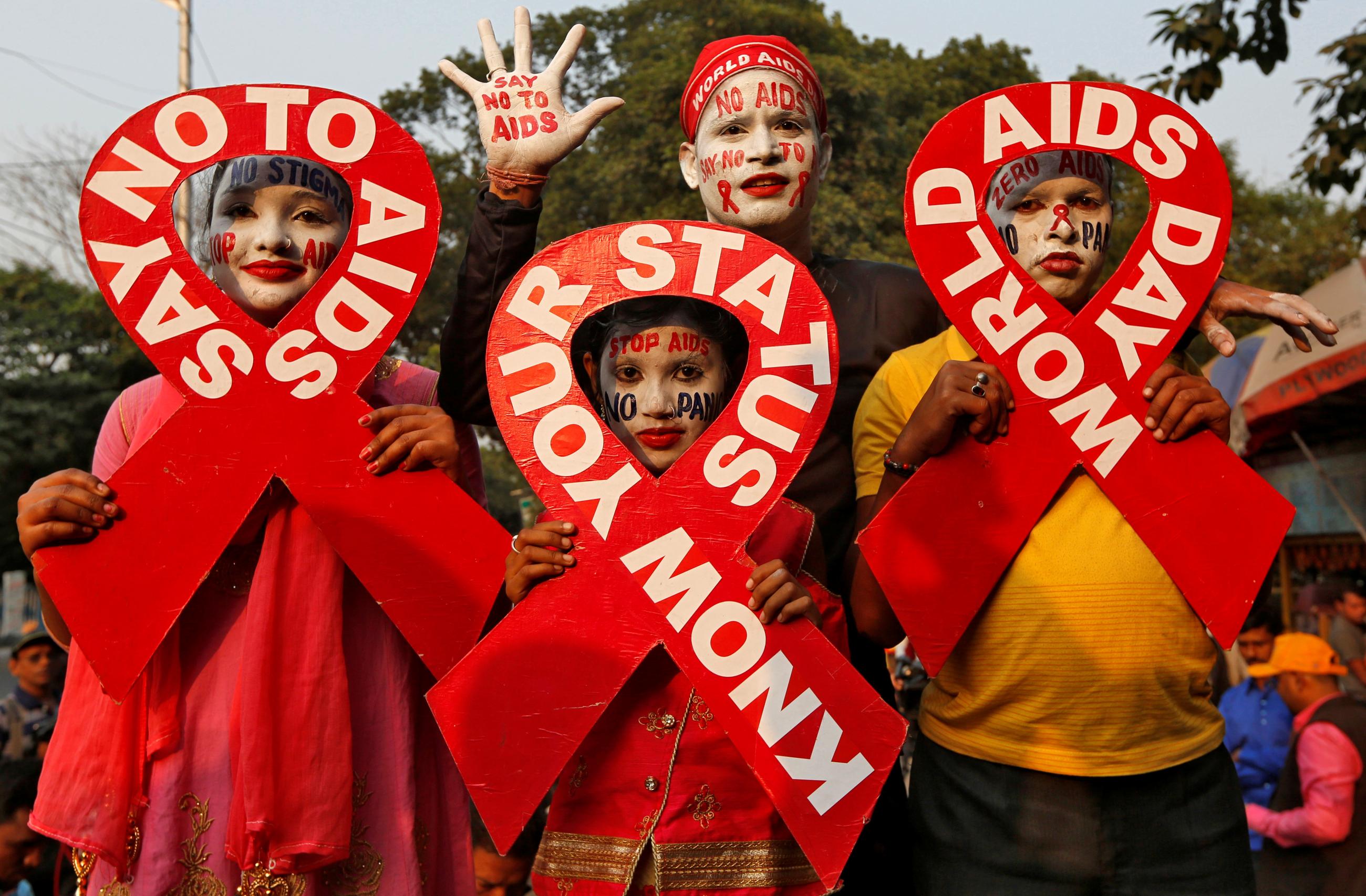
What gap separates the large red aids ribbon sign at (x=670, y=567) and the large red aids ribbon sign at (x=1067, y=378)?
252 millimetres

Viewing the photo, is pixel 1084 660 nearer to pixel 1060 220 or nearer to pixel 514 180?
pixel 1060 220

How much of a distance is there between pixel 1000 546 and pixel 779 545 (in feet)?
1.52

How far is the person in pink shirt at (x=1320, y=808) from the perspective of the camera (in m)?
4.63

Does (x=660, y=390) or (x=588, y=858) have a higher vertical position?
(x=660, y=390)

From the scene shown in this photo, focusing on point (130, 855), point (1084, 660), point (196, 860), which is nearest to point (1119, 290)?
point (1084, 660)

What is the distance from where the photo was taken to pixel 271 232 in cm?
257

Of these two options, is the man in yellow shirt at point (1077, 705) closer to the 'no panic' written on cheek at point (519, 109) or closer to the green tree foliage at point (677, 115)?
the 'no panic' written on cheek at point (519, 109)

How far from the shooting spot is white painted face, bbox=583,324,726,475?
2.57 metres

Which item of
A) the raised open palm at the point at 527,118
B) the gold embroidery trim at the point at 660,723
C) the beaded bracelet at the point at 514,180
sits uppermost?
the raised open palm at the point at 527,118

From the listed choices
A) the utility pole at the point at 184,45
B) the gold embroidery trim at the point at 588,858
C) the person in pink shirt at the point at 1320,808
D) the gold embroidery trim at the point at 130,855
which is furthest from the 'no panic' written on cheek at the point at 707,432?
the utility pole at the point at 184,45

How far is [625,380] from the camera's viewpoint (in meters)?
2.61

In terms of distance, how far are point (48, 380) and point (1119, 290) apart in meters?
27.1

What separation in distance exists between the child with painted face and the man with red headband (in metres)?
0.28

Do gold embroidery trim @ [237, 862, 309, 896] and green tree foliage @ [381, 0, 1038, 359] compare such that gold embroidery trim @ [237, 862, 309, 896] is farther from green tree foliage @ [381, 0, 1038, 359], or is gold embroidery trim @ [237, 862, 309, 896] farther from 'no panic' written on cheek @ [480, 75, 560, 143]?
green tree foliage @ [381, 0, 1038, 359]
